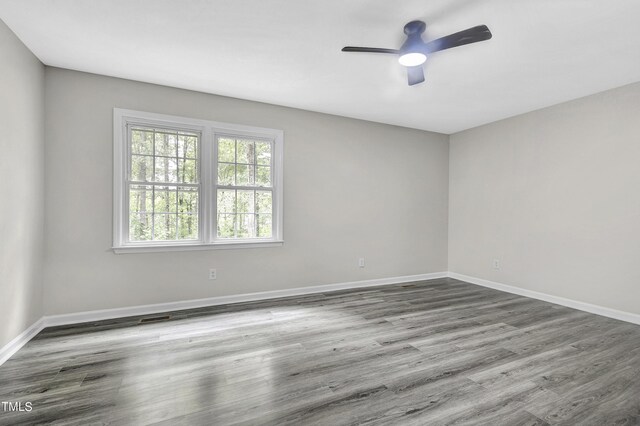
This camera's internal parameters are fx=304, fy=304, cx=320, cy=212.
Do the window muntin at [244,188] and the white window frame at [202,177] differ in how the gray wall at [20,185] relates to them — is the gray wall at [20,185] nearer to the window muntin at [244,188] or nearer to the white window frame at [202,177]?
the white window frame at [202,177]

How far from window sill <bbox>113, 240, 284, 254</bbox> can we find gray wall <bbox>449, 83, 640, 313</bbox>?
3354 mm

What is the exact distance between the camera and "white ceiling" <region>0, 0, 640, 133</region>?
7.12 ft

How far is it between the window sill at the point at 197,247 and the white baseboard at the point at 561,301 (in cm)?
332

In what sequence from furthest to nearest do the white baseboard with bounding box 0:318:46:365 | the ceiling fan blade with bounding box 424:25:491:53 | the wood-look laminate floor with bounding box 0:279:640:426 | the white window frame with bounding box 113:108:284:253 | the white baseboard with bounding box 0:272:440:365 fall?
the white window frame with bounding box 113:108:284:253 → the white baseboard with bounding box 0:272:440:365 → the white baseboard with bounding box 0:318:46:365 → the ceiling fan blade with bounding box 424:25:491:53 → the wood-look laminate floor with bounding box 0:279:640:426

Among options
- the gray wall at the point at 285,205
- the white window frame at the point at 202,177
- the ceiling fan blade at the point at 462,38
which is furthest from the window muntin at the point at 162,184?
the ceiling fan blade at the point at 462,38

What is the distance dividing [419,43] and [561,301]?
3743 mm

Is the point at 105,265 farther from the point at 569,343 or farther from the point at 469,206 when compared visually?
the point at 469,206

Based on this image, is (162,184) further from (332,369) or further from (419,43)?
(419,43)

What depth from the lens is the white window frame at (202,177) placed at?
332 centimetres

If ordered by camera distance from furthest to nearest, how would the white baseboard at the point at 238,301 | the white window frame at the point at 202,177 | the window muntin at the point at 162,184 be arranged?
1. the window muntin at the point at 162,184
2. the white window frame at the point at 202,177
3. the white baseboard at the point at 238,301

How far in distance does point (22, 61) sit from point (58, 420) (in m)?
2.87

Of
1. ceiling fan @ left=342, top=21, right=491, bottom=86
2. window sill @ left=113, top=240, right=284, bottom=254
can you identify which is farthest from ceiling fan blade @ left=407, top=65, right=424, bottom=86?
window sill @ left=113, top=240, right=284, bottom=254

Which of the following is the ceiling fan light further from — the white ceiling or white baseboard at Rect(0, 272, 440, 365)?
white baseboard at Rect(0, 272, 440, 365)

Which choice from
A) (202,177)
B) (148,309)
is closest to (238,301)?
(148,309)
